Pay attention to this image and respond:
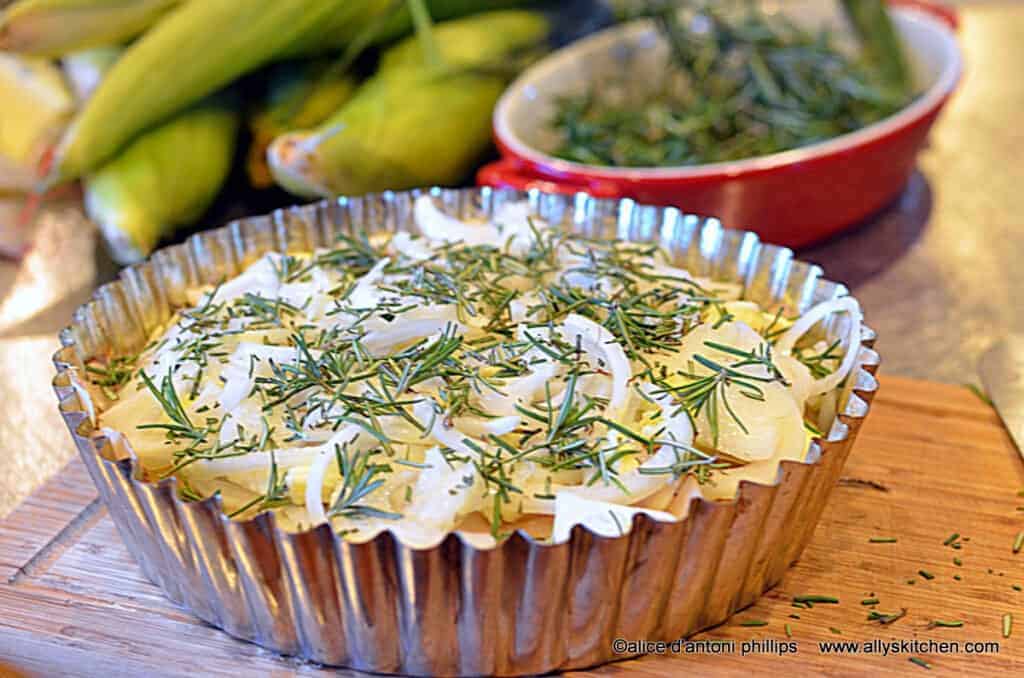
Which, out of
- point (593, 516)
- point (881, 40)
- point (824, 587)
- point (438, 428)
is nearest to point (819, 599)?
point (824, 587)

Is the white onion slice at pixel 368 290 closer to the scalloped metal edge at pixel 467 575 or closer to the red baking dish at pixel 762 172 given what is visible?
the scalloped metal edge at pixel 467 575

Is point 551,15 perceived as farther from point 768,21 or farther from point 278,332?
point 278,332

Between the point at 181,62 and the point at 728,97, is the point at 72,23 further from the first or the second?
the point at 728,97

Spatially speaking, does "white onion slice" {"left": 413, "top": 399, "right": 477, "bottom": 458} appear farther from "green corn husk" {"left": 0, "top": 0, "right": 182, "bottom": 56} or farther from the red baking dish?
"green corn husk" {"left": 0, "top": 0, "right": 182, "bottom": 56}

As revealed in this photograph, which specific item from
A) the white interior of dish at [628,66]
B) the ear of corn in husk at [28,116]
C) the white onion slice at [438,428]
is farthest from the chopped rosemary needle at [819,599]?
the ear of corn in husk at [28,116]

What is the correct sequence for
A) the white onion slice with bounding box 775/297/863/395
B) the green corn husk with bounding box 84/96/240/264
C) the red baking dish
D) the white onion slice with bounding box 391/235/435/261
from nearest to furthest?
the white onion slice with bounding box 775/297/863/395
the white onion slice with bounding box 391/235/435/261
the red baking dish
the green corn husk with bounding box 84/96/240/264

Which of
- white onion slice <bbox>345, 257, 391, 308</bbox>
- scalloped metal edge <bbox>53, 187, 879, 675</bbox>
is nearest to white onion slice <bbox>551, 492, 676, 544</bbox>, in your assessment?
scalloped metal edge <bbox>53, 187, 879, 675</bbox>
